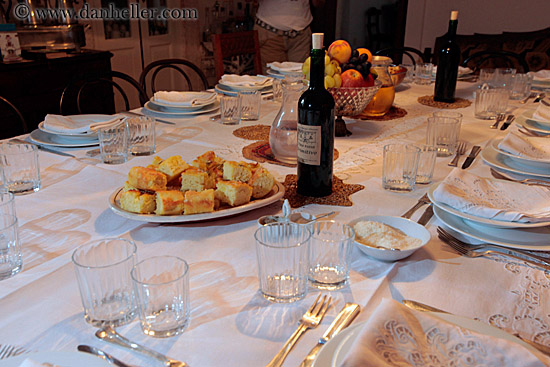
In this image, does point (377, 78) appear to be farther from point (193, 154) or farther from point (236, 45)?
point (236, 45)

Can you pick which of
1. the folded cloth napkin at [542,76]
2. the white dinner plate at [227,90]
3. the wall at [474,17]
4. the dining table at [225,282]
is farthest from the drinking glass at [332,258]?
the wall at [474,17]

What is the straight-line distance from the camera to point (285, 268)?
2.40 ft

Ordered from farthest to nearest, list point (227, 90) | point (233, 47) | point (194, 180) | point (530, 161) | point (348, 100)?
point (233, 47)
point (227, 90)
point (348, 100)
point (530, 161)
point (194, 180)

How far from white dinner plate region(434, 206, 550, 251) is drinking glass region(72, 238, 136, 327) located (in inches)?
23.9

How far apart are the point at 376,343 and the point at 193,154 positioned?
1014mm

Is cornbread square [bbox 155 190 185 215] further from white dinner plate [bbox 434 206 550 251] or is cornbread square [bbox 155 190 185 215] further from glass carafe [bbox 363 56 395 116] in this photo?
glass carafe [bbox 363 56 395 116]

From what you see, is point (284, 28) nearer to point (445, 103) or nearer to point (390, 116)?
point (445, 103)

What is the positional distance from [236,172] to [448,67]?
A: 1.38 meters

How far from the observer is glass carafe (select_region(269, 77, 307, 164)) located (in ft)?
4.27

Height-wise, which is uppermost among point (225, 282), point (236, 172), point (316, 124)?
point (316, 124)

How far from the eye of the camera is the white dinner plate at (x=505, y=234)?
2.84 feet

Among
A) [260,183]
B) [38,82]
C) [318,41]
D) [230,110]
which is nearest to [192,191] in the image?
[260,183]

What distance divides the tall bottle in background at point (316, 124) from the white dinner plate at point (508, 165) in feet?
A: 1.69

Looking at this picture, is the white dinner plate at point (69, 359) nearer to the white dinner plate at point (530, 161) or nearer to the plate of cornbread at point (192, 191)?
the plate of cornbread at point (192, 191)
